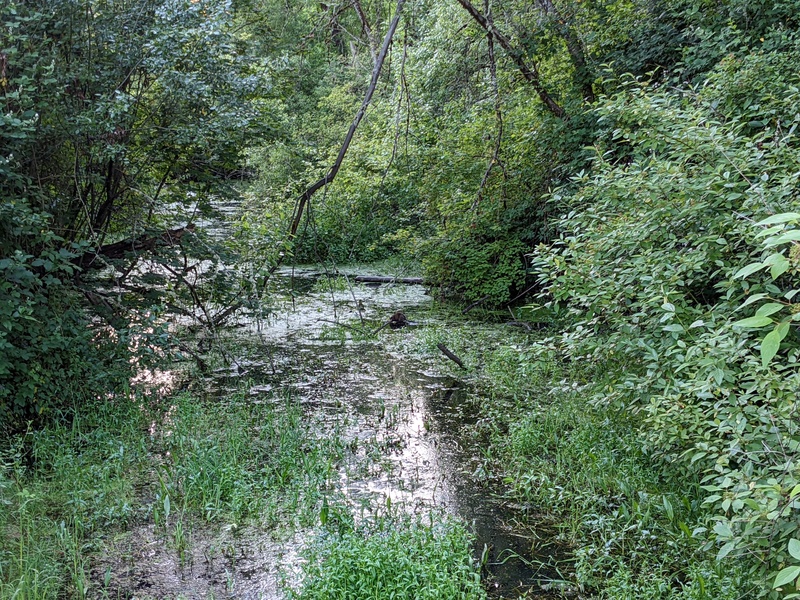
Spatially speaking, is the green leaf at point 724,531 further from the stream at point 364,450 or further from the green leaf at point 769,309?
the green leaf at point 769,309

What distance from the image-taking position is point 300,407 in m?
6.04

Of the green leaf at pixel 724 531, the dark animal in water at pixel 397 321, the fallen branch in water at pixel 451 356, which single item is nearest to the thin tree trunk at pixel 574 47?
the fallen branch in water at pixel 451 356

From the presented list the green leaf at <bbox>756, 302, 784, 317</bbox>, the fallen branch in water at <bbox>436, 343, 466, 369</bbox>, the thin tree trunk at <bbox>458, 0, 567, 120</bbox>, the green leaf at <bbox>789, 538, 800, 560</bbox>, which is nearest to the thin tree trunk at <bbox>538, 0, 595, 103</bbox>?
the thin tree trunk at <bbox>458, 0, 567, 120</bbox>

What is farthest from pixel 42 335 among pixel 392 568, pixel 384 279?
pixel 384 279

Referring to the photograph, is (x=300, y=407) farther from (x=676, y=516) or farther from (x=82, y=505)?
(x=676, y=516)

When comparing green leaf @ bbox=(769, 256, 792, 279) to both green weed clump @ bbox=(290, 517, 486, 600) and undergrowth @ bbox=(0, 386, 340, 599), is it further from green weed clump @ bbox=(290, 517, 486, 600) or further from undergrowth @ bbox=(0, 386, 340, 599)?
undergrowth @ bbox=(0, 386, 340, 599)

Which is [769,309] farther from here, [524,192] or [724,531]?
[524,192]

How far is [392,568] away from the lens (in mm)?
3330

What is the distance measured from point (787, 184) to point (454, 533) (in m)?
2.73

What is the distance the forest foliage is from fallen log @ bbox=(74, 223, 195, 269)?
4 cm

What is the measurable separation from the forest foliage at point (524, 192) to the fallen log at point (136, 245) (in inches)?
1.5

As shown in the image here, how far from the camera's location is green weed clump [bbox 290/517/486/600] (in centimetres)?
320

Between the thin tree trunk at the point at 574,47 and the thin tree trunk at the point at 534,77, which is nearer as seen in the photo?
the thin tree trunk at the point at 534,77

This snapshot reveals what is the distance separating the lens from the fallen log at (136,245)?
6.07 metres
